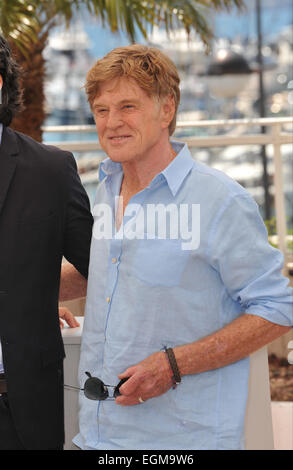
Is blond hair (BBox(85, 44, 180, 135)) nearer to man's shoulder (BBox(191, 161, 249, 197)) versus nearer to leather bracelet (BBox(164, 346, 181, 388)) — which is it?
man's shoulder (BBox(191, 161, 249, 197))

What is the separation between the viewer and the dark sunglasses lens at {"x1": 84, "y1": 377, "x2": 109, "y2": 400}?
158 centimetres

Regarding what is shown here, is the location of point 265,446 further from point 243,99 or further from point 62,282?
point 243,99

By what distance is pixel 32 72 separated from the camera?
634 cm

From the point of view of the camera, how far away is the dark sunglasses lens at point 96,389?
5.19 ft

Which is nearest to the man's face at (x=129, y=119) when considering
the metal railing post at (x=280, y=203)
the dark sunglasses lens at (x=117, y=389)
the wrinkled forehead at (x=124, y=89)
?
the wrinkled forehead at (x=124, y=89)

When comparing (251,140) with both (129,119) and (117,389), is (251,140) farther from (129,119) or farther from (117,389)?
(117,389)

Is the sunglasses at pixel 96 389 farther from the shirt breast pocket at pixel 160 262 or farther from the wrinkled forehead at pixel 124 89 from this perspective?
the wrinkled forehead at pixel 124 89

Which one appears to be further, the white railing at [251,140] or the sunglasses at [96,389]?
the white railing at [251,140]

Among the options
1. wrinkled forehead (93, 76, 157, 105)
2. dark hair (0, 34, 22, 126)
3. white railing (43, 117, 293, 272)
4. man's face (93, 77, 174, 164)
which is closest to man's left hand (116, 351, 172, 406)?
man's face (93, 77, 174, 164)

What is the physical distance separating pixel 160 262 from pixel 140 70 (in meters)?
0.46

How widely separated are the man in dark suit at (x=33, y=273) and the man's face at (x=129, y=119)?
0.28 m

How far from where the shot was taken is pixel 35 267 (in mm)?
1753

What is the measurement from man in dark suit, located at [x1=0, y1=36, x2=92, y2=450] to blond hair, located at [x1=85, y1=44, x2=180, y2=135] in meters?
0.33
